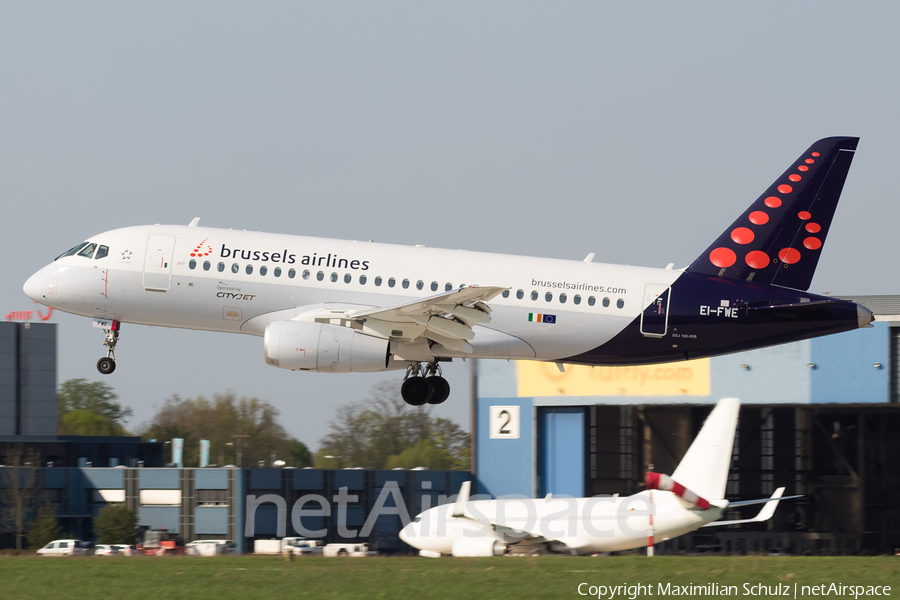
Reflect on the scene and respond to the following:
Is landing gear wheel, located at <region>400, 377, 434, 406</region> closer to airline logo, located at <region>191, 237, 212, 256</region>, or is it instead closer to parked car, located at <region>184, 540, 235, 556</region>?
airline logo, located at <region>191, 237, 212, 256</region>

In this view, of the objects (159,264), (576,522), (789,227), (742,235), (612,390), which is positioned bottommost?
(576,522)

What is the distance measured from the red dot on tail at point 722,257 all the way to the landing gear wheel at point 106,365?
16992 millimetres

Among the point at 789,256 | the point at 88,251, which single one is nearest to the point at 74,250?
the point at 88,251

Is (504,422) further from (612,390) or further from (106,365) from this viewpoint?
(106,365)

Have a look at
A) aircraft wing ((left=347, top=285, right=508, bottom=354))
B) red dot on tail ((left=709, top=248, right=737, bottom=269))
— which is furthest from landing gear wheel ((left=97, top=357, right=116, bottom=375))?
red dot on tail ((left=709, top=248, right=737, bottom=269))

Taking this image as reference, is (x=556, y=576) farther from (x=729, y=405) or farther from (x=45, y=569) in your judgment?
(x=729, y=405)

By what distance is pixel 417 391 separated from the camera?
102 feet

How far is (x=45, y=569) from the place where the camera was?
23734 mm

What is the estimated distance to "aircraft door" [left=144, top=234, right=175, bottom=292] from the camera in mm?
29891

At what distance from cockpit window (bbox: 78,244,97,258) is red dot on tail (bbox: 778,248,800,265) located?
18.7 m

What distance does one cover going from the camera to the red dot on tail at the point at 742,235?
30.9 metres

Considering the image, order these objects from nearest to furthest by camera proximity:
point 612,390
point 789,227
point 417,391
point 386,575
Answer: point 386,575 → point 417,391 → point 789,227 → point 612,390

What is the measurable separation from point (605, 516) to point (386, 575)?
13668mm

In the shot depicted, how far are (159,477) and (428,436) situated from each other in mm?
27600
